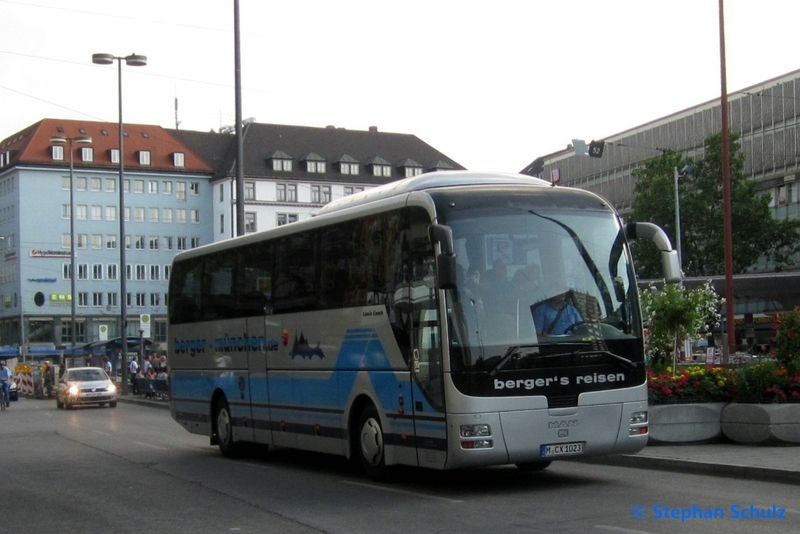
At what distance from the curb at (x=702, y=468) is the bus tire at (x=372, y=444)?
11.2 ft

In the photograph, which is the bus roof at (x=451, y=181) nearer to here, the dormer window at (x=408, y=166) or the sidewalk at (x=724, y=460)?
the sidewalk at (x=724, y=460)

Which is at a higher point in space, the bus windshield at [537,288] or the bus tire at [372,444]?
the bus windshield at [537,288]

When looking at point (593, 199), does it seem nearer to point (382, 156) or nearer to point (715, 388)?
point (715, 388)

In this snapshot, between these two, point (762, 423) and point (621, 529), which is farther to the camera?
point (762, 423)

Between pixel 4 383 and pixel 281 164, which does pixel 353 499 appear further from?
pixel 281 164

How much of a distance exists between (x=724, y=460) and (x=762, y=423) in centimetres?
196

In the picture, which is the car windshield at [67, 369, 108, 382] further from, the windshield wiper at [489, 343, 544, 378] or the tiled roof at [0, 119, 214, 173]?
the tiled roof at [0, 119, 214, 173]

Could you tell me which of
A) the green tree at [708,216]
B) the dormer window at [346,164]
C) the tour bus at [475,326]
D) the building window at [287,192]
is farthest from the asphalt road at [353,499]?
the dormer window at [346,164]

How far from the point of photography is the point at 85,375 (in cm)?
4541

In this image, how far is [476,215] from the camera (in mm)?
13398

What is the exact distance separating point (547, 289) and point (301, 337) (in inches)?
182

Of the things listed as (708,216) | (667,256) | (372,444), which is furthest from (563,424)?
(708,216)

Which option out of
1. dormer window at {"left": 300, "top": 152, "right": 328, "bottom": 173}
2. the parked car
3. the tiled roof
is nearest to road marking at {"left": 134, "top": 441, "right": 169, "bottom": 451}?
the parked car

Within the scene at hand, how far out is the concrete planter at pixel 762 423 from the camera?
16.3 m
